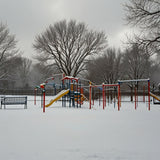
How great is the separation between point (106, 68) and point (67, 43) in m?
7.24

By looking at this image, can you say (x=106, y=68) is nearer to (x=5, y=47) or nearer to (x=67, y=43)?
(x=67, y=43)

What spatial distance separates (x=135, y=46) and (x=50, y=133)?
28.3 ft

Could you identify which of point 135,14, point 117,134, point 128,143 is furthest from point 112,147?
point 135,14

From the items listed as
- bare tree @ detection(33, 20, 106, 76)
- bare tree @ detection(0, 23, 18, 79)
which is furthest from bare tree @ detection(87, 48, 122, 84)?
bare tree @ detection(0, 23, 18, 79)

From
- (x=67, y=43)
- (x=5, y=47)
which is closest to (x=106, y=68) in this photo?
(x=67, y=43)

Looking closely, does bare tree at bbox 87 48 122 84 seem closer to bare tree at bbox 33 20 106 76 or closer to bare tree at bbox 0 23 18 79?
bare tree at bbox 33 20 106 76

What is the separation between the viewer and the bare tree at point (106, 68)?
25189 millimetres

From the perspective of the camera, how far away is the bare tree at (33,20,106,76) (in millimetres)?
25016

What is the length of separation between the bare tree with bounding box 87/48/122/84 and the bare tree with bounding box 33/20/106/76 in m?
1.73

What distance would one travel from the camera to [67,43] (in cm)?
2594

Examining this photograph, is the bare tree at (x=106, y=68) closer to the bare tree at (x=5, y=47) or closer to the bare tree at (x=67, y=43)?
the bare tree at (x=67, y=43)

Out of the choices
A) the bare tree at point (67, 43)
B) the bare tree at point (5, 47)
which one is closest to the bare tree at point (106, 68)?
the bare tree at point (67, 43)

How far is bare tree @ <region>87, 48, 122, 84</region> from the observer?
25189mm

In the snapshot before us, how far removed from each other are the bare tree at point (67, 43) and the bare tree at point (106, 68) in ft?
5.69
